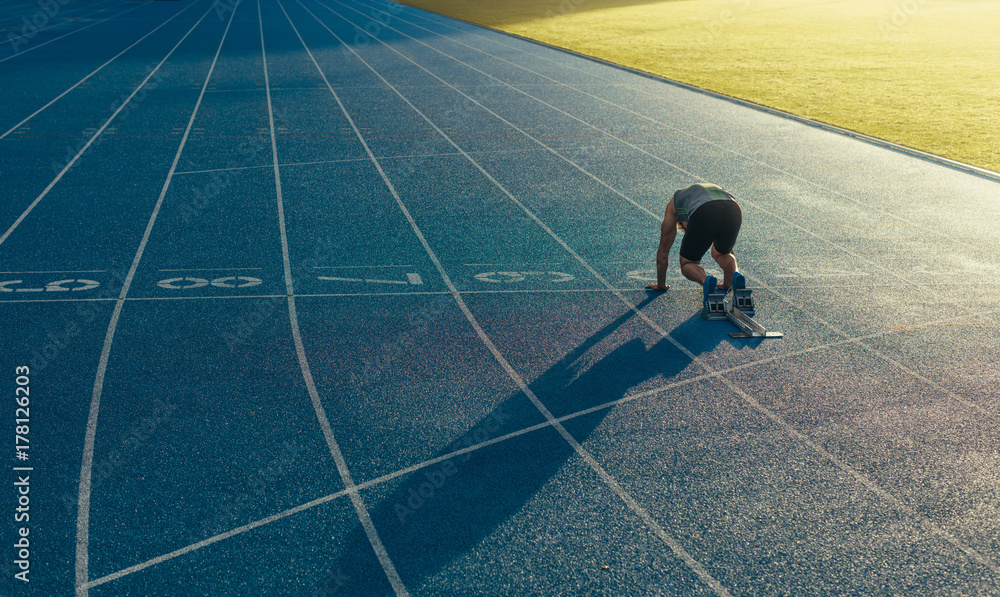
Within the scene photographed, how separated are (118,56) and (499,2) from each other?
22.8 meters

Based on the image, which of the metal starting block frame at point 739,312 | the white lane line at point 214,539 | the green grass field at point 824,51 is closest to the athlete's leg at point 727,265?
A: the metal starting block frame at point 739,312

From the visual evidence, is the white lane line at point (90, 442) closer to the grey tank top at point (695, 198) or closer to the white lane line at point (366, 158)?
the white lane line at point (366, 158)

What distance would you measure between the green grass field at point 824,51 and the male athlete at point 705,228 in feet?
25.0

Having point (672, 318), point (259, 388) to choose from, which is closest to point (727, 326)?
point (672, 318)

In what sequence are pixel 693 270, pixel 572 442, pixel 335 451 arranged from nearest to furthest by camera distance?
pixel 335 451 < pixel 572 442 < pixel 693 270

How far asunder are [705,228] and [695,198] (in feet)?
0.93

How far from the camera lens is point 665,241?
6371 millimetres

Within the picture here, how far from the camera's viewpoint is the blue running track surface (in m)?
3.67

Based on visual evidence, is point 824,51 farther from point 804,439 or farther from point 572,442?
point 572,442

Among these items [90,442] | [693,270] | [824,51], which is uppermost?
[824,51]

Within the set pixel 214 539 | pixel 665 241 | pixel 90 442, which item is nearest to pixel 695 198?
pixel 665 241

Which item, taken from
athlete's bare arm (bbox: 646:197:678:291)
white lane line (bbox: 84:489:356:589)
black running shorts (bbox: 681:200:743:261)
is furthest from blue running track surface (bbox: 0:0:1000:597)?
black running shorts (bbox: 681:200:743:261)

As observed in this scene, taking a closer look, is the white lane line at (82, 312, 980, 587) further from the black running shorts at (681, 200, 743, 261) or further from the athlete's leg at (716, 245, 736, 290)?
the black running shorts at (681, 200, 743, 261)

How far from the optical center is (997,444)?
15.3 ft
